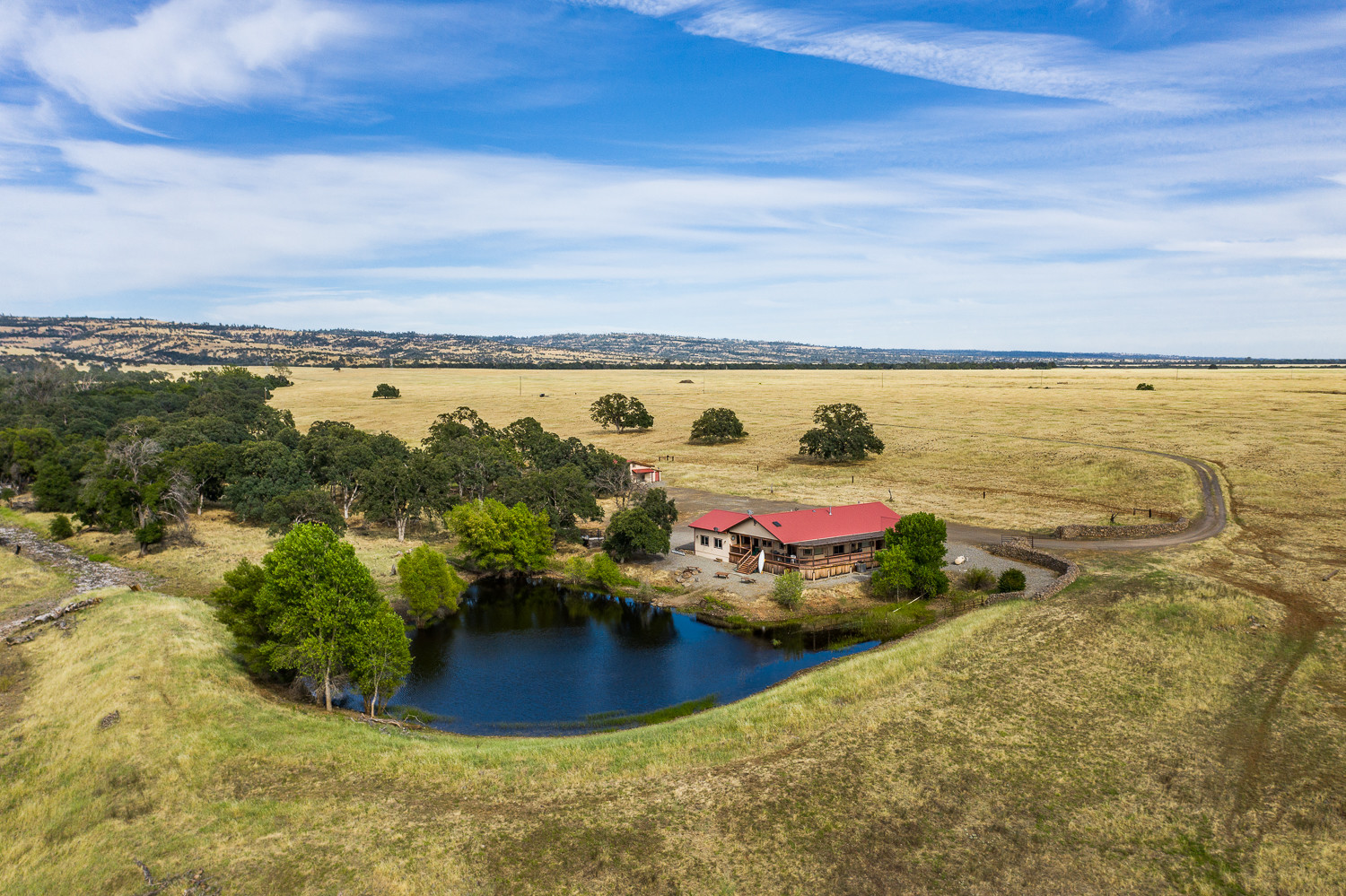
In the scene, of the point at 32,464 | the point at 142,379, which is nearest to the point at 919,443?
the point at 32,464

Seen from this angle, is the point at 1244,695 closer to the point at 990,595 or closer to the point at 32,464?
the point at 990,595

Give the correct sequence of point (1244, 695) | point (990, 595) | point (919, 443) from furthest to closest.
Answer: point (919, 443)
point (990, 595)
point (1244, 695)

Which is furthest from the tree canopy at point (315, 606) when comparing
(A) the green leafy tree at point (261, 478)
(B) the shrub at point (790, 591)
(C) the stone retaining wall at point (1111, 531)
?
(C) the stone retaining wall at point (1111, 531)

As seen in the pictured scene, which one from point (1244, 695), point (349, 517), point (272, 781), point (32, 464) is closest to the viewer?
point (272, 781)

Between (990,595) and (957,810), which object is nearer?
(957,810)

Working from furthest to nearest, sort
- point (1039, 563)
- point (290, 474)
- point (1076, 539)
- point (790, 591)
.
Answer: point (290, 474), point (1076, 539), point (1039, 563), point (790, 591)

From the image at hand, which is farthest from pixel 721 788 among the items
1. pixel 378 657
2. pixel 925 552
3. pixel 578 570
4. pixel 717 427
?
pixel 717 427

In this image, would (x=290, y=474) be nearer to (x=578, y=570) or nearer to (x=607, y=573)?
(x=578, y=570)

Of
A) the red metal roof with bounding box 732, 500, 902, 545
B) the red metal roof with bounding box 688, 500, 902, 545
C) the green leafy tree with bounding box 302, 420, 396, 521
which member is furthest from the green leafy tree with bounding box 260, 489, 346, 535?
the red metal roof with bounding box 732, 500, 902, 545

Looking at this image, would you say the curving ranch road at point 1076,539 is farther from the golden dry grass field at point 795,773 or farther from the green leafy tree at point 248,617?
the green leafy tree at point 248,617
